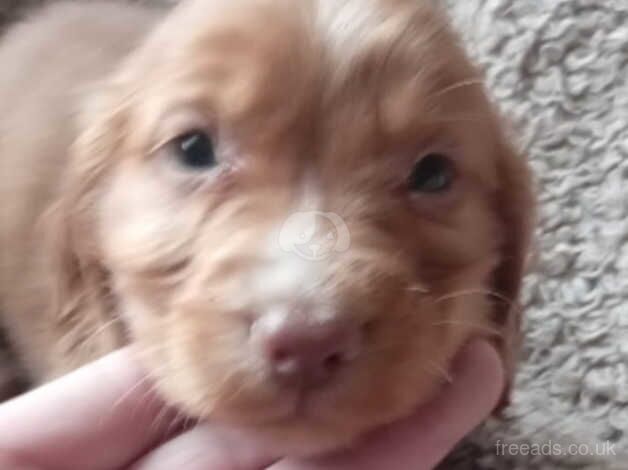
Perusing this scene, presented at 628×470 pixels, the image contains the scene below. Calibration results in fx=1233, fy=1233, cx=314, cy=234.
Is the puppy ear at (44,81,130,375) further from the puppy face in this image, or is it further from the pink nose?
the pink nose

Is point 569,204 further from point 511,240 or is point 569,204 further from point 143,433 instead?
point 143,433

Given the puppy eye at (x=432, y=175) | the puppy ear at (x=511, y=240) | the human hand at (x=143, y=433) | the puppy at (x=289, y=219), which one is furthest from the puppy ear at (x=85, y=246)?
the puppy ear at (x=511, y=240)

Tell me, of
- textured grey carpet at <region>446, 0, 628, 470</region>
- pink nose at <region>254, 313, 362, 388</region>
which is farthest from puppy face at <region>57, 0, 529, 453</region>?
textured grey carpet at <region>446, 0, 628, 470</region>

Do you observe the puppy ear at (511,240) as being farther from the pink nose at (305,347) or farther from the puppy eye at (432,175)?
the pink nose at (305,347)

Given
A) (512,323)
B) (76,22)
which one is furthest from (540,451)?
(76,22)

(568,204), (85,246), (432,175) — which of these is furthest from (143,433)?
(568,204)

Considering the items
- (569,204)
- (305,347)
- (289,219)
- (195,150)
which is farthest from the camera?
(569,204)
